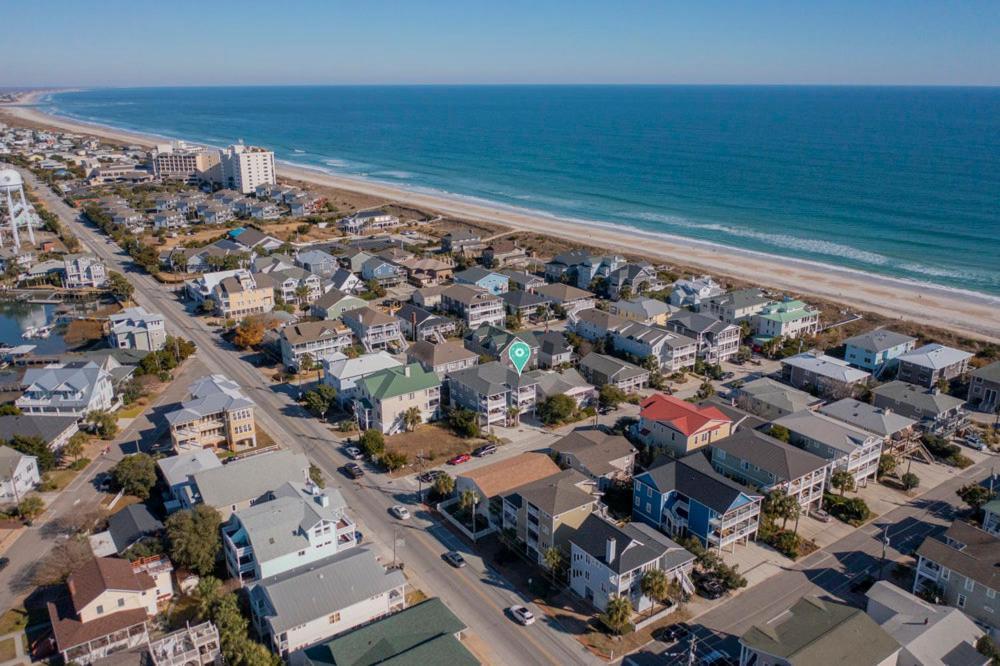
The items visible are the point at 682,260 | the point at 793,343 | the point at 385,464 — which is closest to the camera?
the point at 385,464

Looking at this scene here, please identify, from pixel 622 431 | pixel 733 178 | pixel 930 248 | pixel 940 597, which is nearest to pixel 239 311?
pixel 622 431

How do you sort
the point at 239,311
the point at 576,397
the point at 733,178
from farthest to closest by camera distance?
the point at 733,178 → the point at 239,311 → the point at 576,397

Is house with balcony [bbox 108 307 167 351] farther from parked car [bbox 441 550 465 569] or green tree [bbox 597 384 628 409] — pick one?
parked car [bbox 441 550 465 569]

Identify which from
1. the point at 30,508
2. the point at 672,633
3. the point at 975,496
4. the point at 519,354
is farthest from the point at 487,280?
the point at 672,633

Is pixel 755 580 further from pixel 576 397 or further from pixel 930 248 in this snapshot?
pixel 930 248

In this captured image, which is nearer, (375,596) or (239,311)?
(375,596)

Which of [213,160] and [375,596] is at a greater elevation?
[213,160]

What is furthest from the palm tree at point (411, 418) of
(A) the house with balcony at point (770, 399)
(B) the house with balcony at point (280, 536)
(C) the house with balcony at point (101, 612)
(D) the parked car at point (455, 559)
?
(A) the house with balcony at point (770, 399)

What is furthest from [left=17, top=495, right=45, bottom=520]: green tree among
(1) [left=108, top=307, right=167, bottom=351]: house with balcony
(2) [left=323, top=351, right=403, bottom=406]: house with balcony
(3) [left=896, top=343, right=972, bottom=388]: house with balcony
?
(3) [left=896, top=343, right=972, bottom=388]: house with balcony
